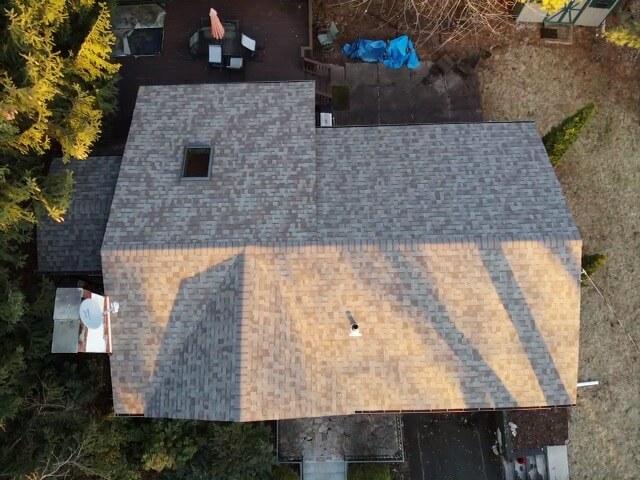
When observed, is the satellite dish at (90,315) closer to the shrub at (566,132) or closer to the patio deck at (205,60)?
the patio deck at (205,60)

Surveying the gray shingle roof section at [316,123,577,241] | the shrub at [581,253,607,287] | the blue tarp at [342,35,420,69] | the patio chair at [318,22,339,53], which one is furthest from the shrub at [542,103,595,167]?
the patio chair at [318,22,339,53]

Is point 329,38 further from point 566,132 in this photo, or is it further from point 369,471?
point 369,471

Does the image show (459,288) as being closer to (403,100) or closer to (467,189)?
(467,189)

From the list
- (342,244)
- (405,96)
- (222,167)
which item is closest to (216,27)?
(222,167)

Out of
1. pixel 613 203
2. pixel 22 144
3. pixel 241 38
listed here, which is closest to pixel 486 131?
pixel 613 203

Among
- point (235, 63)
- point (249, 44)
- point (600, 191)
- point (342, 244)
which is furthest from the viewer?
point (600, 191)

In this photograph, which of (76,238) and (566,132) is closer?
(76,238)

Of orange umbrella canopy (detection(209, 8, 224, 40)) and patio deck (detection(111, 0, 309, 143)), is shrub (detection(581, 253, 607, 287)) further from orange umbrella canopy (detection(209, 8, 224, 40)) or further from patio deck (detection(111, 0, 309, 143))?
orange umbrella canopy (detection(209, 8, 224, 40))
